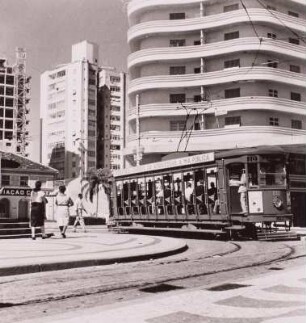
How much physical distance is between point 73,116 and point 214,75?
69359 mm

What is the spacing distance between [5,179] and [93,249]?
44975mm

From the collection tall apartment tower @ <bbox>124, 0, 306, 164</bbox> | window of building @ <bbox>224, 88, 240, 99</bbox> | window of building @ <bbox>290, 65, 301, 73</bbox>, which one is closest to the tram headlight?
tall apartment tower @ <bbox>124, 0, 306, 164</bbox>

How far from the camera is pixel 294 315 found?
5.36 metres

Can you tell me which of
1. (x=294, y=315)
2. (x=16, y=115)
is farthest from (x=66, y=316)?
(x=16, y=115)

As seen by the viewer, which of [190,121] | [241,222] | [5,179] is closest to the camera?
[241,222]

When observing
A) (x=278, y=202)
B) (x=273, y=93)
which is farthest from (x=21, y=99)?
(x=278, y=202)

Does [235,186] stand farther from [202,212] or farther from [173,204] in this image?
[173,204]

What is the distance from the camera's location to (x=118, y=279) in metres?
8.30

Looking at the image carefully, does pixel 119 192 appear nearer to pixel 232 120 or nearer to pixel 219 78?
pixel 232 120

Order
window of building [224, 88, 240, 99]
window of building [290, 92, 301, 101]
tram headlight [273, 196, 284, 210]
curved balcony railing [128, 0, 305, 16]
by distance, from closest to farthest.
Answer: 1. tram headlight [273, 196, 284, 210]
2. window of building [224, 88, 240, 99]
3. window of building [290, 92, 301, 101]
4. curved balcony railing [128, 0, 305, 16]

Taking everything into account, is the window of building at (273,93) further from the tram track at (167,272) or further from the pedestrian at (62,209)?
the tram track at (167,272)

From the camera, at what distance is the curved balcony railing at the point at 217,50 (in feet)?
135

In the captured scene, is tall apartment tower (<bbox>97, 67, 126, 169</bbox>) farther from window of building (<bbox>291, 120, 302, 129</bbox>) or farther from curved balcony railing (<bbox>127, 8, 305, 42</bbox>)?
window of building (<bbox>291, 120, 302, 129</bbox>)

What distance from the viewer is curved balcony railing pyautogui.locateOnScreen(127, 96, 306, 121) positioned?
4041cm
